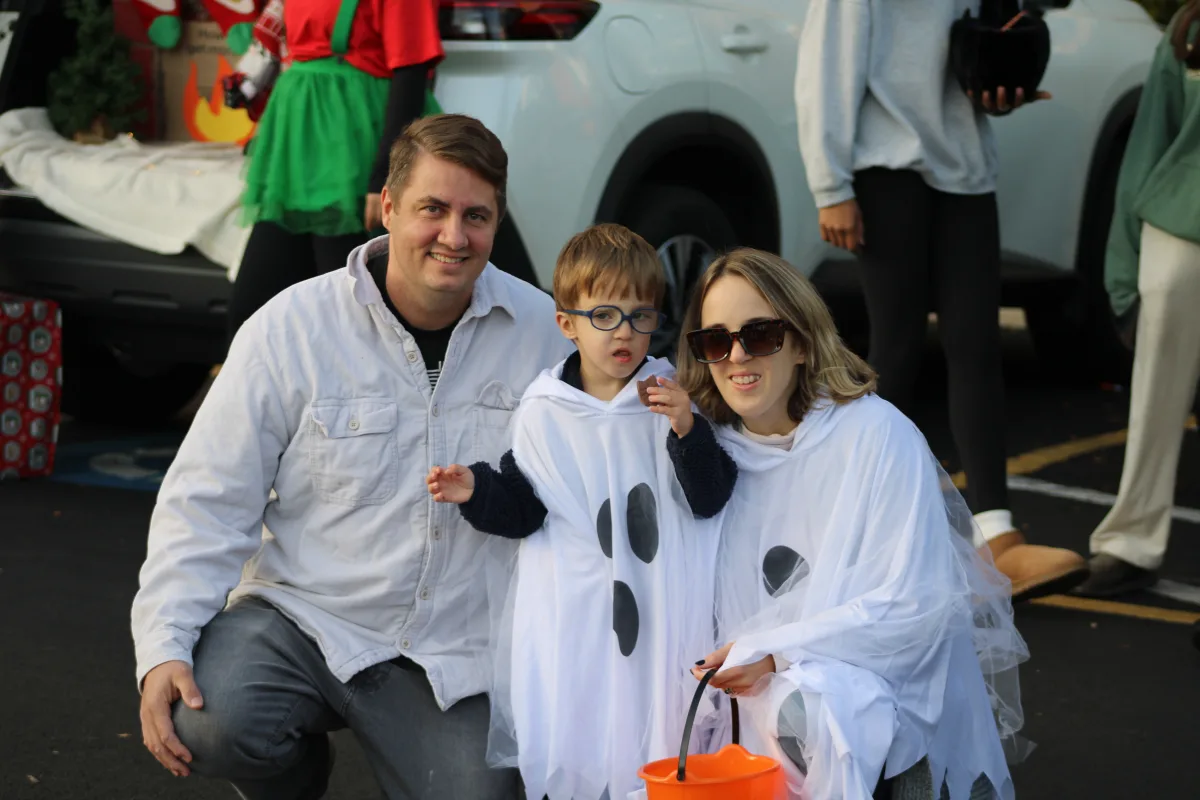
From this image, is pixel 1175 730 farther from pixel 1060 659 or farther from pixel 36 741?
pixel 36 741

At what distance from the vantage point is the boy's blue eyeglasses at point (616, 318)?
2889mm

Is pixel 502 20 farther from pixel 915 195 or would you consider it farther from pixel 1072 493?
pixel 1072 493

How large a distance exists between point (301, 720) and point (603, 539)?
0.62 m

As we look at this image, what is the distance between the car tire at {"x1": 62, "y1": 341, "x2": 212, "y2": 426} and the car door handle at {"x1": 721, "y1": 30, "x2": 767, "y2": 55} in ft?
8.56

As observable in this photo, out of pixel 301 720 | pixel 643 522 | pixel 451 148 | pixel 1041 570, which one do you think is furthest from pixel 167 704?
pixel 1041 570

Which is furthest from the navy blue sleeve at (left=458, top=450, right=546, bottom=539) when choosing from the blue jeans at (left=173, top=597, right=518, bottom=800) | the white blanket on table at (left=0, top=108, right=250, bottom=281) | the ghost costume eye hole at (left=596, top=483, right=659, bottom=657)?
the white blanket on table at (left=0, top=108, right=250, bottom=281)

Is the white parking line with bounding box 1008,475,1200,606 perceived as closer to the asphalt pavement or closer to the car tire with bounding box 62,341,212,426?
the asphalt pavement

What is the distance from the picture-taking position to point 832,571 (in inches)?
108

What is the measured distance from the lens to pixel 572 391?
9.64ft

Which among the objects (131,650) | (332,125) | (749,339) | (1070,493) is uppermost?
(749,339)

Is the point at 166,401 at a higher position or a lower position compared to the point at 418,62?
lower

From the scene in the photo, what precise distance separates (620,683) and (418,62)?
7.34 feet

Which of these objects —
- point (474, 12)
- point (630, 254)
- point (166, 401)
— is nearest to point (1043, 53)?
point (474, 12)

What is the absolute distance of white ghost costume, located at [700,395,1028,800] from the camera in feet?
8.48
